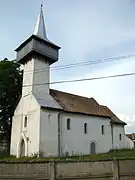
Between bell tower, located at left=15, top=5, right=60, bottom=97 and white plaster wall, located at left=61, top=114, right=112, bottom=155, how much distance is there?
5.27 metres

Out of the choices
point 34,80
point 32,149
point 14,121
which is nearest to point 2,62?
point 34,80

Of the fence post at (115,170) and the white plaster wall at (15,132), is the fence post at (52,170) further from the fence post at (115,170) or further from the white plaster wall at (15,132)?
the white plaster wall at (15,132)

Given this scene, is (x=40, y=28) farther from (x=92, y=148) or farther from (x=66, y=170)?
(x=66, y=170)

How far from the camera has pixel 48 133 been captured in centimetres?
2759

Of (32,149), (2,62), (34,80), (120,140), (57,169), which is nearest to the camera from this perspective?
(57,169)

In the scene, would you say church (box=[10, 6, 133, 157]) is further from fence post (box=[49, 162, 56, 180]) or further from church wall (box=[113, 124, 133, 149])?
fence post (box=[49, 162, 56, 180])

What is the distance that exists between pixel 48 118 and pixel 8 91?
827 centimetres

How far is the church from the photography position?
27.7 meters

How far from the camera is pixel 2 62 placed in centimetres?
3303

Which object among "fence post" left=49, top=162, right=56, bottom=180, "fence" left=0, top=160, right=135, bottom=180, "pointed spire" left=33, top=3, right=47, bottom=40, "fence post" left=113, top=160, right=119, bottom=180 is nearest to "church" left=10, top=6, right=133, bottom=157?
"pointed spire" left=33, top=3, right=47, bottom=40

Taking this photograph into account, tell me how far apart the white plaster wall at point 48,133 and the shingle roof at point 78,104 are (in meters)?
2.52

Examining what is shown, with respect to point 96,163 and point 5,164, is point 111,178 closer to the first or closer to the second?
point 96,163

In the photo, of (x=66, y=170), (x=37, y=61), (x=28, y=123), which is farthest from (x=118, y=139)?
(x=66, y=170)

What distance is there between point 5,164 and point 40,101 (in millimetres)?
17350
